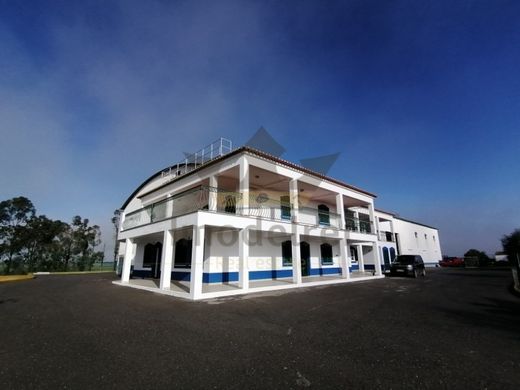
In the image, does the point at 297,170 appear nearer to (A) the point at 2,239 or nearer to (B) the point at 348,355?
(B) the point at 348,355

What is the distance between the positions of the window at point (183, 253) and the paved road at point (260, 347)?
226 inches

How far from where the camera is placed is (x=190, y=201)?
48.2ft

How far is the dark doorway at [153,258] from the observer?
15789mm

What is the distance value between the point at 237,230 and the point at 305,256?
7.08m

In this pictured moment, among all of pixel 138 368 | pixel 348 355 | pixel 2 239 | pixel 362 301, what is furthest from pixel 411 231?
pixel 2 239

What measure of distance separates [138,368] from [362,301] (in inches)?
289

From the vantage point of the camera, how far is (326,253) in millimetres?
18125

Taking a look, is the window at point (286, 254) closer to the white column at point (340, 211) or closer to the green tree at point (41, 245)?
Result: the white column at point (340, 211)

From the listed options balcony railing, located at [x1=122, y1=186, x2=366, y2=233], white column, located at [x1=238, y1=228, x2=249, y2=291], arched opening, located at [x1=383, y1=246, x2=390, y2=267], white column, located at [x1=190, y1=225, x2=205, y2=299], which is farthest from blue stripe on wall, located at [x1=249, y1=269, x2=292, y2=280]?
arched opening, located at [x1=383, y1=246, x2=390, y2=267]

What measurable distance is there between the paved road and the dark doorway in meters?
8.50

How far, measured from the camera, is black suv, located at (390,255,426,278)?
18047 mm

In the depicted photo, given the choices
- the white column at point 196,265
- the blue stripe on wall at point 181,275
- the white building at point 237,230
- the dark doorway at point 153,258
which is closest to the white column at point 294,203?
the white building at point 237,230

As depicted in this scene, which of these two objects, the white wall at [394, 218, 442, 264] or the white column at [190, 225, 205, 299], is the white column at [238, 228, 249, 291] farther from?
the white wall at [394, 218, 442, 264]

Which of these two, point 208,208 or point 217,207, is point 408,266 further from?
point 208,208
